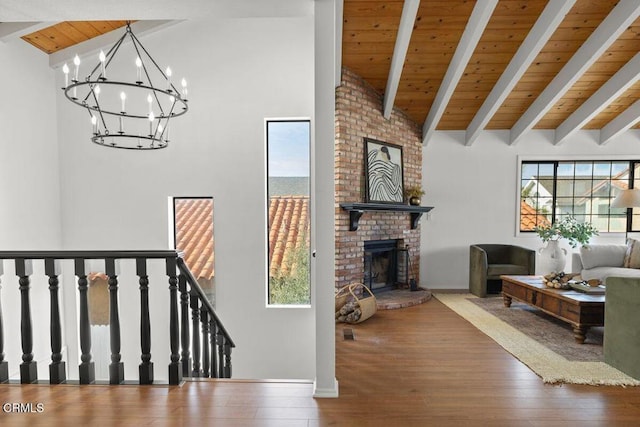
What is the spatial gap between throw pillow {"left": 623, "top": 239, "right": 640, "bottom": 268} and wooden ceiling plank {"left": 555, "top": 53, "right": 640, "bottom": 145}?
5.78ft

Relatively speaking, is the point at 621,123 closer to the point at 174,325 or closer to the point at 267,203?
the point at 267,203

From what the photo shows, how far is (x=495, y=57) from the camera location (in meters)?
4.29

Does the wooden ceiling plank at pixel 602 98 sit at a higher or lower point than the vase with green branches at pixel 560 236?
higher

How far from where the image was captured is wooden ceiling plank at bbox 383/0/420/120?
135 inches

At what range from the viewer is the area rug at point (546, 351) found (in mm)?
2570

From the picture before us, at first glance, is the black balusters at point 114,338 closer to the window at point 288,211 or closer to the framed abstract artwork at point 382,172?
the window at point 288,211

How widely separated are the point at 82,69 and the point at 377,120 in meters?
4.12

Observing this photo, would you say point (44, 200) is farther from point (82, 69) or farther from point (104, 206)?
point (82, 69)

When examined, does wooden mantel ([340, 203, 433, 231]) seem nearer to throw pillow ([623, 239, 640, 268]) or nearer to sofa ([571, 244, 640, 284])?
sofa ([571, 244, 640, 284])

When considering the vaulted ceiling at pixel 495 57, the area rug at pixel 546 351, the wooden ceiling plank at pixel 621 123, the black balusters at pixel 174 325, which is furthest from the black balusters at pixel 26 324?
the wooden ceiling plank at pixel 621 123

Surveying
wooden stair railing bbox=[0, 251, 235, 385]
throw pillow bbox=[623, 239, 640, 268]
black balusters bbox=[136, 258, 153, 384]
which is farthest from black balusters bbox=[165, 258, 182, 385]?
throw pillow bbox=[623, 239, 640, 268]

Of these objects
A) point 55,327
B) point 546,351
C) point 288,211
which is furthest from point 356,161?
point 55,327

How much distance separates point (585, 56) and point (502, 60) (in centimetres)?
84

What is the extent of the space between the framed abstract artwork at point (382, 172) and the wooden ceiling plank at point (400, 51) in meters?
0.49
